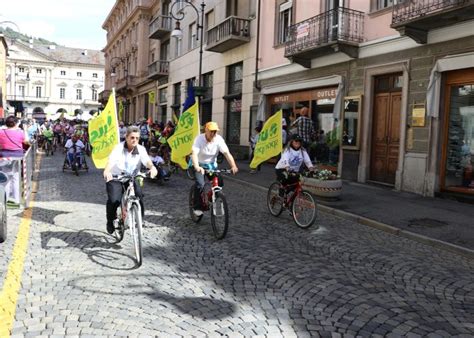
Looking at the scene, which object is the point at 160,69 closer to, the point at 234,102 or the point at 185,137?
the point at 234,102

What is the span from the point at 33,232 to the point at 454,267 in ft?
18.6

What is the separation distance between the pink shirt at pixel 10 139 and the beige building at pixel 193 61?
39.2ft

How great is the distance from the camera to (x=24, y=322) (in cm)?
370

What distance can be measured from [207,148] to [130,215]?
2.11 metres

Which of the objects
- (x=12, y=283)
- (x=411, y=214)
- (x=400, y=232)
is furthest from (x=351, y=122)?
(x=12, y=283)

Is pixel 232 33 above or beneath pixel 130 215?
above

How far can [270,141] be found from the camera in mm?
9891

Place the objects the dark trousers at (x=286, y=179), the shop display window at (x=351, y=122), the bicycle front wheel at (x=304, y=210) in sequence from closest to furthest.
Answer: the bicycle front wheel at (x=304, y=210) → the dark trousers at (x=286, y=179) → the shop display window at (x=351, y=122)

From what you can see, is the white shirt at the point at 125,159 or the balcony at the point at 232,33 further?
the balcony at the point at 232,33

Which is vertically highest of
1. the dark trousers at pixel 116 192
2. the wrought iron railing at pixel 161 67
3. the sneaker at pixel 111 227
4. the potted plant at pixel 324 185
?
the wrought iron railing at pixel 161 67

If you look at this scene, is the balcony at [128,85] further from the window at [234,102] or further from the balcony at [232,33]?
the balcony at [232,33]

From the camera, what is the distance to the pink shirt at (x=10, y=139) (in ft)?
31.4

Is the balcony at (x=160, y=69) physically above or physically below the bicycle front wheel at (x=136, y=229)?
above

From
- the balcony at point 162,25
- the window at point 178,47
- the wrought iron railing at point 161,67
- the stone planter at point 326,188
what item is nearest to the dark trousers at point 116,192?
the stone planter at point 326,188
